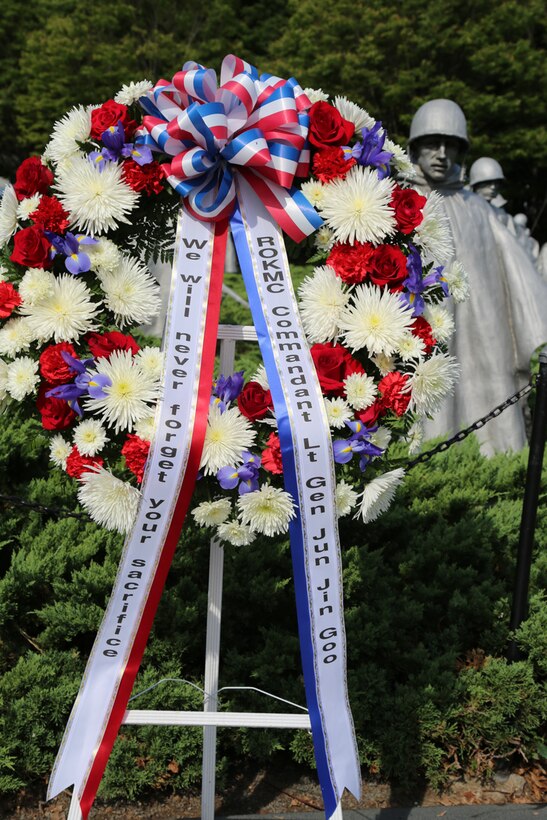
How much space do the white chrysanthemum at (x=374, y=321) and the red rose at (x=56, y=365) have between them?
2.73 feet

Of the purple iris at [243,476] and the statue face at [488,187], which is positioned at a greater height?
the statue face at [488,187]

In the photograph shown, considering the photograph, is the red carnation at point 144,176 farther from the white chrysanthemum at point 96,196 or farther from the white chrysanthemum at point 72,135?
the white chrysanthemum at point 72,135

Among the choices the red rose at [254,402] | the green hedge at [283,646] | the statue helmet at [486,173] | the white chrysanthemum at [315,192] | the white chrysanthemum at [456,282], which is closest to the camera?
the red rose at [254,402]

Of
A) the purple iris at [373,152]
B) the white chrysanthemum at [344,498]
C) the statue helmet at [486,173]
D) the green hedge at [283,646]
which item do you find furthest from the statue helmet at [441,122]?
the statue helmet at [486,173]

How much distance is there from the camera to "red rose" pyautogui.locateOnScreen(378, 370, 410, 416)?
270 centimetres

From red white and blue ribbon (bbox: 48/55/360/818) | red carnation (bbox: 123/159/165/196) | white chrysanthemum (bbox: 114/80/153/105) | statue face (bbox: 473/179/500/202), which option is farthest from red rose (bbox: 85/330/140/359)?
statue face (bbox: 473/179/500/202)

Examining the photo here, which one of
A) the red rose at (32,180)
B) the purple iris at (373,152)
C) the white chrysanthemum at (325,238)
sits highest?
the purple iris at (373,152)

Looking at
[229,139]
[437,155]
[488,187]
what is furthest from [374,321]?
[488,187]

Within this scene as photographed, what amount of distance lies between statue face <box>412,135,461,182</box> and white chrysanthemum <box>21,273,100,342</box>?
12.4 feet

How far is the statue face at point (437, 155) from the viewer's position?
5.84 meters

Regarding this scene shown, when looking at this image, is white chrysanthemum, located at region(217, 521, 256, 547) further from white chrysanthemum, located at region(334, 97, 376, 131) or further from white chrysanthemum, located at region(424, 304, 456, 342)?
white chrysanthemum, located at region(334, 97, 376, 131)

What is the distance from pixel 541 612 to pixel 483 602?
0.26 m

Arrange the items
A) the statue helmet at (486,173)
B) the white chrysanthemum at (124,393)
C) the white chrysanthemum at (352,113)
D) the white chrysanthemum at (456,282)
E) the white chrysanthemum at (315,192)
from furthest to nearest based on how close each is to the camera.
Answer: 1. the statue helmet at (486,173)
2. the white chrysanthemum at (456,282)
3. the white chrysanthemum at (352,113)
4. the white chrysanthemum at (315,192)
5. the white chrysanthemum at (124,393)

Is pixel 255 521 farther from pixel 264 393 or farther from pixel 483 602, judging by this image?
pixel 483 602
